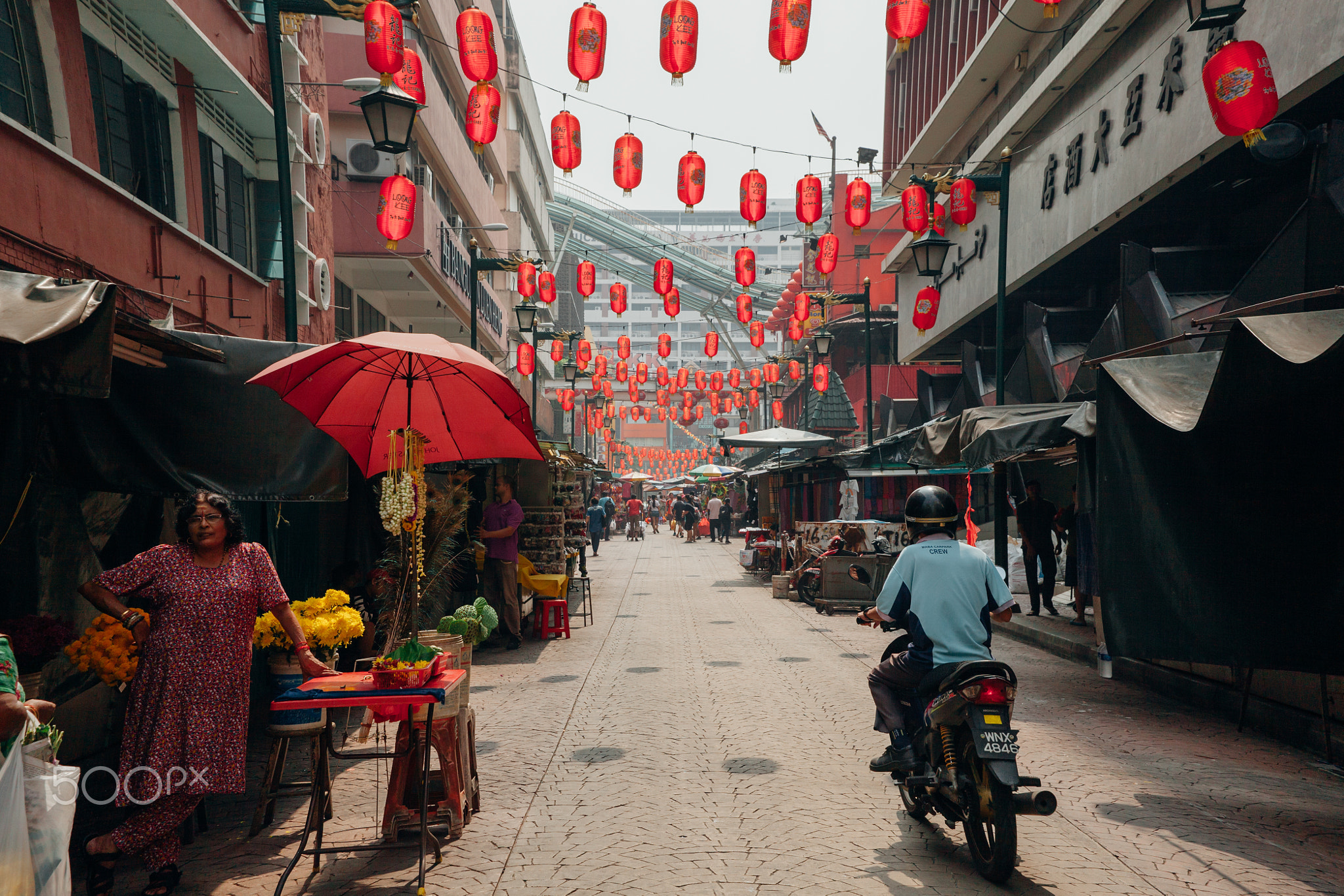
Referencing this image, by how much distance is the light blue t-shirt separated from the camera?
4887mm

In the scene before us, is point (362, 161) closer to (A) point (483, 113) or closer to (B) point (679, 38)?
(A) point (483, 113)

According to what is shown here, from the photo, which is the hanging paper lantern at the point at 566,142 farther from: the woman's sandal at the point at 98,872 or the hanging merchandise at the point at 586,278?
the woman's sandal at the point at 98,872

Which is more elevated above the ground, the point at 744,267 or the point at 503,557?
the point at 744,267

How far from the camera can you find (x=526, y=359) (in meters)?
28.8

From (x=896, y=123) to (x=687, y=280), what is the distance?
24564 millimetres

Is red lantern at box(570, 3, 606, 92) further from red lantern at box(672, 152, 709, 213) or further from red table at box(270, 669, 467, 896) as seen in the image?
red table at box(270, 669, 467, 896)

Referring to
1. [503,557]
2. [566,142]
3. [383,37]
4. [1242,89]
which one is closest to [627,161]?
[566,142]

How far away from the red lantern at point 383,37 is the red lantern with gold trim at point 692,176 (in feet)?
23.3

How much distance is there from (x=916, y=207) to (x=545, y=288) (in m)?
11.1

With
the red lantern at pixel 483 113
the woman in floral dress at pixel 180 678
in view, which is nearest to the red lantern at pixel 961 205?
the red lantern at pixel 483 113

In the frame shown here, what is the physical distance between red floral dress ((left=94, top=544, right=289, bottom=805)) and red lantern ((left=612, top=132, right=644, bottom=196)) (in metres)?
12.8

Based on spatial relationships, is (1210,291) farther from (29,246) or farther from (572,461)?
(29,246)

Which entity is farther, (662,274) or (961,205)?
(662,274)

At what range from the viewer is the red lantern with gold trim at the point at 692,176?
57.6 ft
